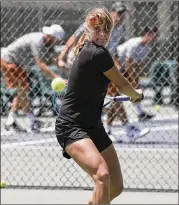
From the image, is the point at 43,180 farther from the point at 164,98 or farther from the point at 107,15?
the point at 164,98

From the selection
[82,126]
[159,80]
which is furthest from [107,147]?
[159,80]

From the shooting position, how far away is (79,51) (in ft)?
15.8

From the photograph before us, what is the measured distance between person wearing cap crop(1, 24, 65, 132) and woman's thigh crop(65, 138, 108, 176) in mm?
3972

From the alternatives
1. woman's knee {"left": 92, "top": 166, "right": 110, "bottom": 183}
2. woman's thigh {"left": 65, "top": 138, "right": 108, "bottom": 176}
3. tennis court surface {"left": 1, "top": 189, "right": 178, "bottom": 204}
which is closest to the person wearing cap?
tennis court surface {"left": 1, "top": 189, "right": 178, "bottom": 204}

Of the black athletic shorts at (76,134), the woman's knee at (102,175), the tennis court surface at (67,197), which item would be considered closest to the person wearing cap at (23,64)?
the tennis court surface at (67,197)

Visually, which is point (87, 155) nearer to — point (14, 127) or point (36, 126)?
point (36, 126)

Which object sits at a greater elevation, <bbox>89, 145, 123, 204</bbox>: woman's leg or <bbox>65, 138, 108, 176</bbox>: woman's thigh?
<bbox>65, 138, 108, 176</bbox>: woman's thigh

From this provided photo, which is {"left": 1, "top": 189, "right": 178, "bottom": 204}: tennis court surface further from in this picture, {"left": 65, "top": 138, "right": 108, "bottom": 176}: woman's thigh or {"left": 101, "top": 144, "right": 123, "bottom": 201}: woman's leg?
{"left": 65, "top": 138, "right": 108, "bottom": 176}: woman's thigh

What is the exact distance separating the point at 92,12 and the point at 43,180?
9.65 ft

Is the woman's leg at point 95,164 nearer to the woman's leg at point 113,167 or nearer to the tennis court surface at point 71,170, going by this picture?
the woman's leg at point 113,167

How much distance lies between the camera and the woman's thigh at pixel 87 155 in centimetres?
470

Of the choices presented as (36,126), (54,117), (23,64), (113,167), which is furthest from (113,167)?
(54,117)

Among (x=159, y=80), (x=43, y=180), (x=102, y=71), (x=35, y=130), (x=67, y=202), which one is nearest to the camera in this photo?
(x=102, y=71)

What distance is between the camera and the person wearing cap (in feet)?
29.4
